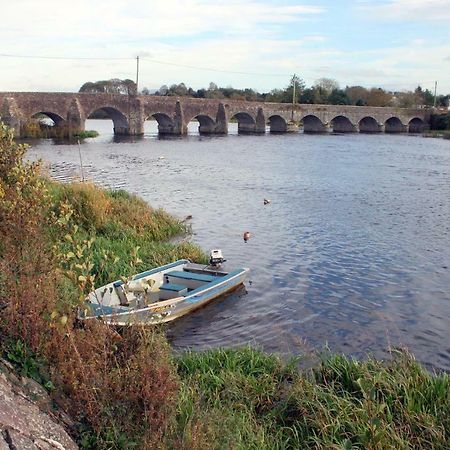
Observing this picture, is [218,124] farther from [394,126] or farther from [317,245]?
[317,245]

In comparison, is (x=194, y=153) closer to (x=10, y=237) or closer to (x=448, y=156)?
(x=448, y=156)

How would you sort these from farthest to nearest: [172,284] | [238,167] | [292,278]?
[238,167] < [292,278] < [172,284]

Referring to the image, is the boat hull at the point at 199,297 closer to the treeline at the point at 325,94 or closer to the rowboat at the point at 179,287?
the rowboat at the point at 179,287

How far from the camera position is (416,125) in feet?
289

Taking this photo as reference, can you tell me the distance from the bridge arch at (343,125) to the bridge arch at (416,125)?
10503 millimetres

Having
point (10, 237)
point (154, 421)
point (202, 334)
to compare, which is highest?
point (10, 237)

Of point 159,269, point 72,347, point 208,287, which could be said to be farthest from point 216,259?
point 72,347

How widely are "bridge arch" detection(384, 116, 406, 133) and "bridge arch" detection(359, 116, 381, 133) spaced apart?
2825 mm

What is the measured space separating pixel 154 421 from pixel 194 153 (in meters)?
39.8

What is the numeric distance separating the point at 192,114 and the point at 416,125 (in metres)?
39.7

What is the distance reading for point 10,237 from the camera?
6.29m

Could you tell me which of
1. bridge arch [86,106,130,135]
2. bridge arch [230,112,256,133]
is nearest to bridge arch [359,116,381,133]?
bridge arch [230,112,256,133]

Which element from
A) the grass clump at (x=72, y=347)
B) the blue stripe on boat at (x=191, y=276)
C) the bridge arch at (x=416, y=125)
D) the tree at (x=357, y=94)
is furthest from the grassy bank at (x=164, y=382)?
the tree at (x=357, y=94)

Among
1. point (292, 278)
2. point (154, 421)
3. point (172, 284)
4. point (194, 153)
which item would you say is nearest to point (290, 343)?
point (172, 284)
